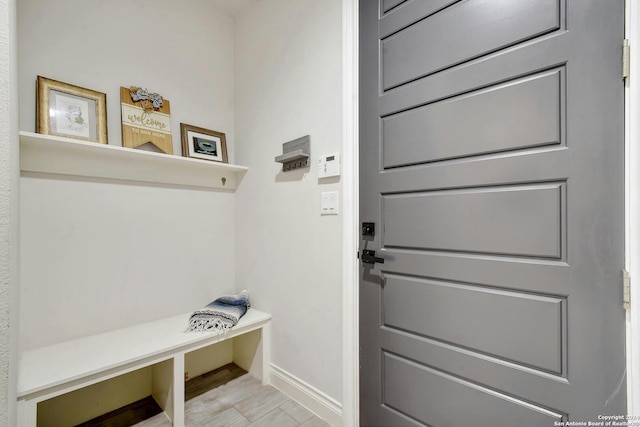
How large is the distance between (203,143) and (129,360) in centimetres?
143

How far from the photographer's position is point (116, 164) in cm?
173

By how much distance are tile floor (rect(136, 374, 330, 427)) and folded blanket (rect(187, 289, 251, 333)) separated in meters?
0.46

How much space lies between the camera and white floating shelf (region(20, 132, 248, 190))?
1456 millimetres

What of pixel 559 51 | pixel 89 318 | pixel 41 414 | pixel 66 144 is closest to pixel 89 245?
pixel 89 318

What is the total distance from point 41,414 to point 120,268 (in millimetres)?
782

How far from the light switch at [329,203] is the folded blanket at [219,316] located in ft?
2.89

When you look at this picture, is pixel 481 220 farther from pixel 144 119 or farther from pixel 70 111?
pixel 70 111

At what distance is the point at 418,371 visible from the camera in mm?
1269

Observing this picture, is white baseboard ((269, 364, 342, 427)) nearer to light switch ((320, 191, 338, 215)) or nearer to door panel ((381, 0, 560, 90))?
light switch ((320, 191, 338, 215))

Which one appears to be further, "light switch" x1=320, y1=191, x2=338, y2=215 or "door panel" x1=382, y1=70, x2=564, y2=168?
"light switch" x1=320, y1=191, x2=338, y2=215

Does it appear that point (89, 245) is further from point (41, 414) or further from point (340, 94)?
point (340, 94)

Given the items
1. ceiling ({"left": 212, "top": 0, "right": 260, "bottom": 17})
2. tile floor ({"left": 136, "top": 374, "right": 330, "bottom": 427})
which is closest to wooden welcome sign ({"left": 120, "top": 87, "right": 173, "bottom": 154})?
ceiling ({"left": 212, "top": 0, "right": 260, "bottom": 17})

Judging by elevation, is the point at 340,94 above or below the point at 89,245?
above

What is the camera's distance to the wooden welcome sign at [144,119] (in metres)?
1.76
